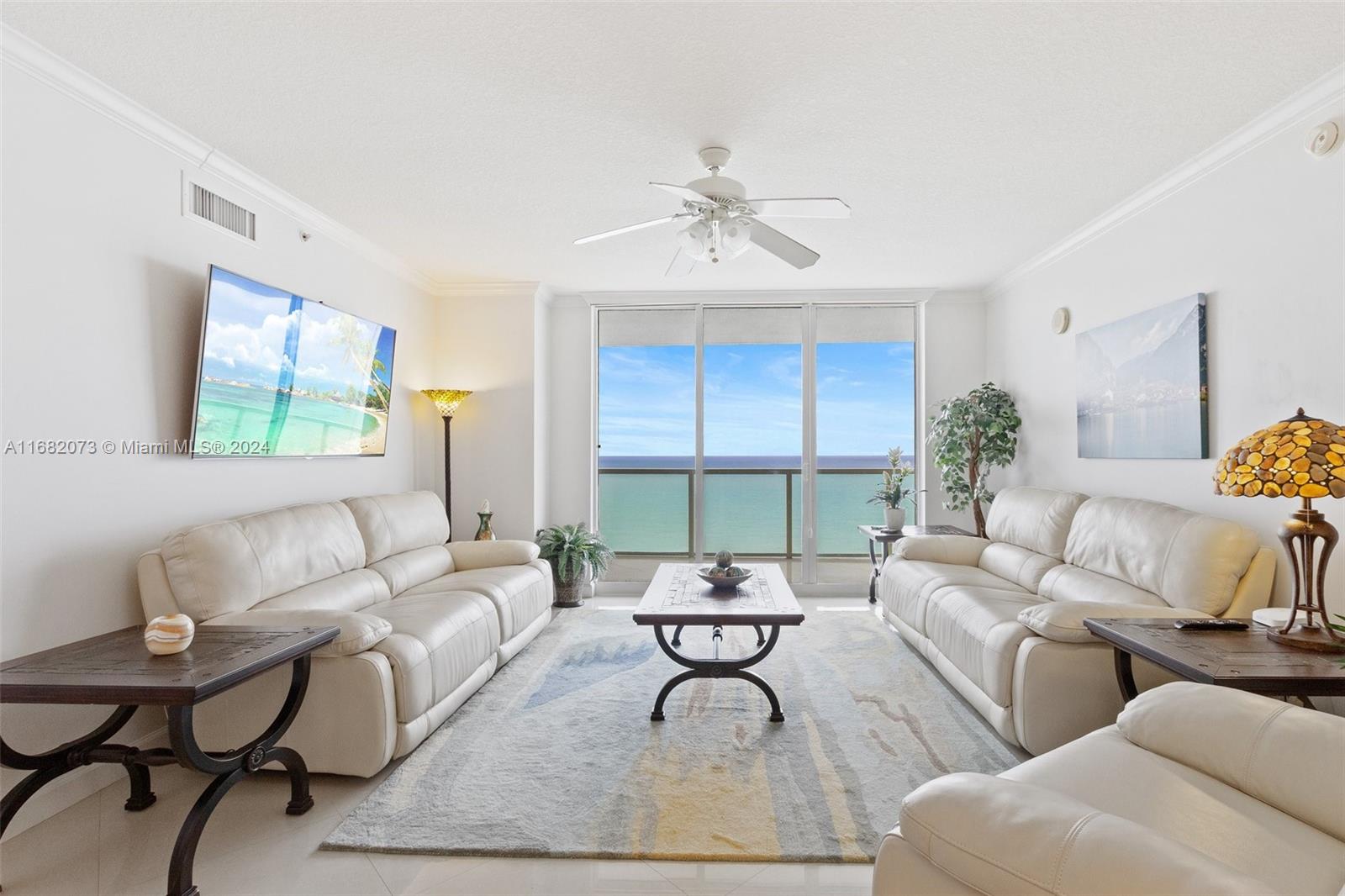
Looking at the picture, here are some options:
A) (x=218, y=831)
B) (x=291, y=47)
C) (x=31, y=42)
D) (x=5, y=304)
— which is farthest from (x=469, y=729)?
(x=31, y=42)

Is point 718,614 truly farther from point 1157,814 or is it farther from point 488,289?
point 488,289

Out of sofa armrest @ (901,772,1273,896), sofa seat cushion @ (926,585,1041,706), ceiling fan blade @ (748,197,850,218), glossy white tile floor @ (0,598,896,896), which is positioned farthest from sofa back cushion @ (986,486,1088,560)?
sofa armrest @ (901,772,1273,896)

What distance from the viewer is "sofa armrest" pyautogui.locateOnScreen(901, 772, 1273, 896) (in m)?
0.94

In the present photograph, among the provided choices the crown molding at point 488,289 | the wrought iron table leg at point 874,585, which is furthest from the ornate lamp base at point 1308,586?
the crown molding at point 488,289

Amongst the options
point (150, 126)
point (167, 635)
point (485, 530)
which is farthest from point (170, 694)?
point (485, 530)

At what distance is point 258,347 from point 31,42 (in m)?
1.35

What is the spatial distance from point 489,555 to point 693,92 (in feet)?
10.1

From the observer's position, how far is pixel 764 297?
233 inches

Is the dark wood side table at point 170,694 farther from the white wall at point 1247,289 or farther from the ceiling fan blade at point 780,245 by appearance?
the white wall at point 1247,289

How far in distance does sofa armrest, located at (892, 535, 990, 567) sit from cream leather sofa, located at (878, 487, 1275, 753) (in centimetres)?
29

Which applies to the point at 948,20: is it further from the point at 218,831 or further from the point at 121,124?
the point at 218,831

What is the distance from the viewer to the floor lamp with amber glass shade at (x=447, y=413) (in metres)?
5.22

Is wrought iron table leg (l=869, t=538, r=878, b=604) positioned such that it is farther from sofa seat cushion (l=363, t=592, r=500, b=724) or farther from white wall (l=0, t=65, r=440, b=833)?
white wall (l=0, t=65, r=440, b=833)

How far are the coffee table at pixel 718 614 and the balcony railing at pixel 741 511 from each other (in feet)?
9.92
